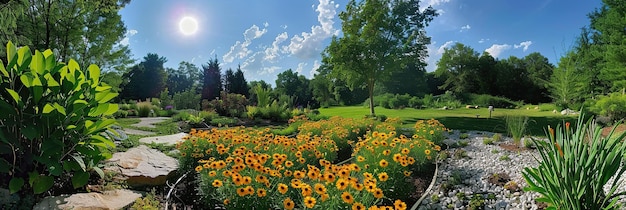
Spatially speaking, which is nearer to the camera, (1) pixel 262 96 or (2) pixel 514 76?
(1) pixel 262 96

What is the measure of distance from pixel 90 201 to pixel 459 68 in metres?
29.9

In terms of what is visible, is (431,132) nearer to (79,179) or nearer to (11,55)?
(79,179)

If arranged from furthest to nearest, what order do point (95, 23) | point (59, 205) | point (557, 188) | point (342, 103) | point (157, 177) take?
point (342, 103) → point (95, 23) → point (157, 177) → point (557, 188) → point (59, 205)

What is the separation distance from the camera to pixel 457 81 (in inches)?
1086

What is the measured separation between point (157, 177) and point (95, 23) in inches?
475

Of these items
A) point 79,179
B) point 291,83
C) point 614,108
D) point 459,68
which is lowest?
point 79,179

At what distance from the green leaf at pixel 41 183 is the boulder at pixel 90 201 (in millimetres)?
100

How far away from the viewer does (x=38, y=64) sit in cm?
236

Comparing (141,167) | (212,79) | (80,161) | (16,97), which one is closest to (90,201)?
(80,161)

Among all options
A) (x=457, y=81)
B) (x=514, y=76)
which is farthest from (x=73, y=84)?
(x=514, y=76)

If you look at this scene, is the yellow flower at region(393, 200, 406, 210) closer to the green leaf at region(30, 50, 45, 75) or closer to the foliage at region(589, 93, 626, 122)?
the green leaf at region(30, 50, 45, 75)

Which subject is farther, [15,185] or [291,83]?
[291,83]

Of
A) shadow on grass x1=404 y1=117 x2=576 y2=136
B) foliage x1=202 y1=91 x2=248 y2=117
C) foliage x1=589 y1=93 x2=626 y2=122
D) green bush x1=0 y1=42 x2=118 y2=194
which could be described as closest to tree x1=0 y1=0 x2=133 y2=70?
foliage x1=202 y1=91 x2=248 y2=117

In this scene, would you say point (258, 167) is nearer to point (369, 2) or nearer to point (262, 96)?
point (262, 96)
